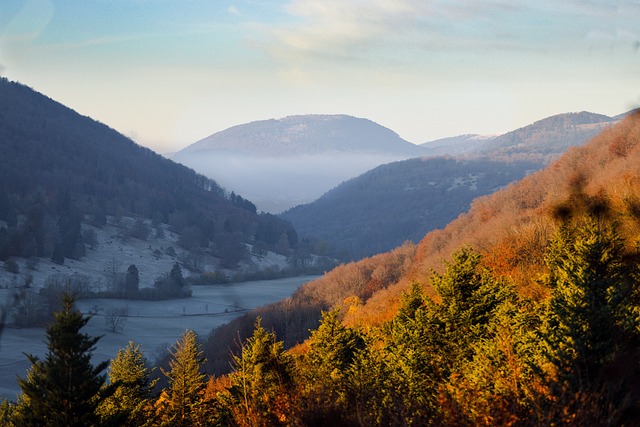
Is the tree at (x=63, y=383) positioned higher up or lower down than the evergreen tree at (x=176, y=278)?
higher up

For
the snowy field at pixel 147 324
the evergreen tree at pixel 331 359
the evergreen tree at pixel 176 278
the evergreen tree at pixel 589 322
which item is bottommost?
the snowy field at pixel 147 324

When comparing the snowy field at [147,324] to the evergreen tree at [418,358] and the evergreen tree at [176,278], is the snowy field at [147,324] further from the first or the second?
the evergreen tree at [418,358]

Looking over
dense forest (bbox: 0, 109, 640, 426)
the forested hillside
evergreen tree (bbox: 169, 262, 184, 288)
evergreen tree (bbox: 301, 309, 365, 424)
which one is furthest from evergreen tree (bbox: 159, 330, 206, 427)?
evergreen tree (bbox: 169, 262, 184, 288)

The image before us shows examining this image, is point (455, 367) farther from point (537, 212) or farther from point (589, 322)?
point (537, 212)

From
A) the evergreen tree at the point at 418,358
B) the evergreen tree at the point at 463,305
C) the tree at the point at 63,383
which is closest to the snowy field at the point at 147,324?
the tree at the point at 63,383

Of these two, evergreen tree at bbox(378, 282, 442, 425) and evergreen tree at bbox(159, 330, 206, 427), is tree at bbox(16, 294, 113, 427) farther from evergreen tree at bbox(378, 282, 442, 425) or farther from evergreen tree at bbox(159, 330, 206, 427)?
evergreen tree at bbox(159, 330, 206, 427)

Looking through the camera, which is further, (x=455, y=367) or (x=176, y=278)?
(x=176, y=278)

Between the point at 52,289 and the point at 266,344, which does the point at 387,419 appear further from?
the point at 52,289

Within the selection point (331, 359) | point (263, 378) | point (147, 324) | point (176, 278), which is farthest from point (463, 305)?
point (176, 278)
